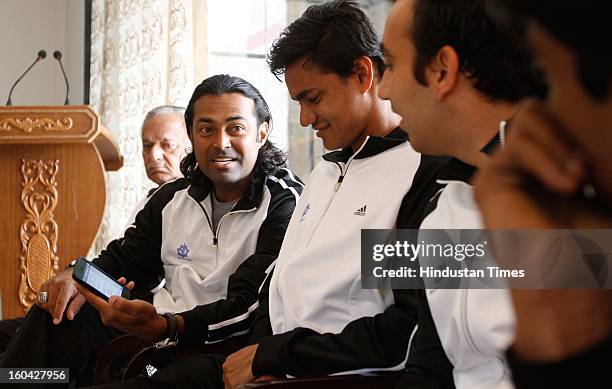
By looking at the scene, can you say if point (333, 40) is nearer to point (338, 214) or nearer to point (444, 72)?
point (338, 214)

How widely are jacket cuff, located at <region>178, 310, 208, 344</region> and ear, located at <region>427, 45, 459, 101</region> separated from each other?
1127 mm

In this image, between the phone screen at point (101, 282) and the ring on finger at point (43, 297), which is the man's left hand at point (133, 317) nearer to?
the phone screen at point (101, 282)

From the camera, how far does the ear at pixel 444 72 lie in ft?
3.44

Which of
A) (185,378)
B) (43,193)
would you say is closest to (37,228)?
(43,193)

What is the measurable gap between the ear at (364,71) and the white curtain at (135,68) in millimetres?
2596

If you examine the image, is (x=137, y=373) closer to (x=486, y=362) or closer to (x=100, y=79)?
(x=486, y=362)

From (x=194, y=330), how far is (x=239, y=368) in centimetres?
40

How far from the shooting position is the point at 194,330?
203 cm

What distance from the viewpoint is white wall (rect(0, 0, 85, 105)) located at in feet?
19.9

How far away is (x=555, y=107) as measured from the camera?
313mm

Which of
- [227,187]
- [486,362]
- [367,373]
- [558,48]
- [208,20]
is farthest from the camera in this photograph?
[208,20]

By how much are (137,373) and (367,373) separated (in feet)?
2.48

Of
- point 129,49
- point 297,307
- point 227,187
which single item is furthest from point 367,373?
point 129,49

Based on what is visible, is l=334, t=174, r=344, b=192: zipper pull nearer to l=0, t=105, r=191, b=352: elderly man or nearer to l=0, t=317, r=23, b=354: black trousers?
l=0, t=317, r=23, b=354: black trousers
